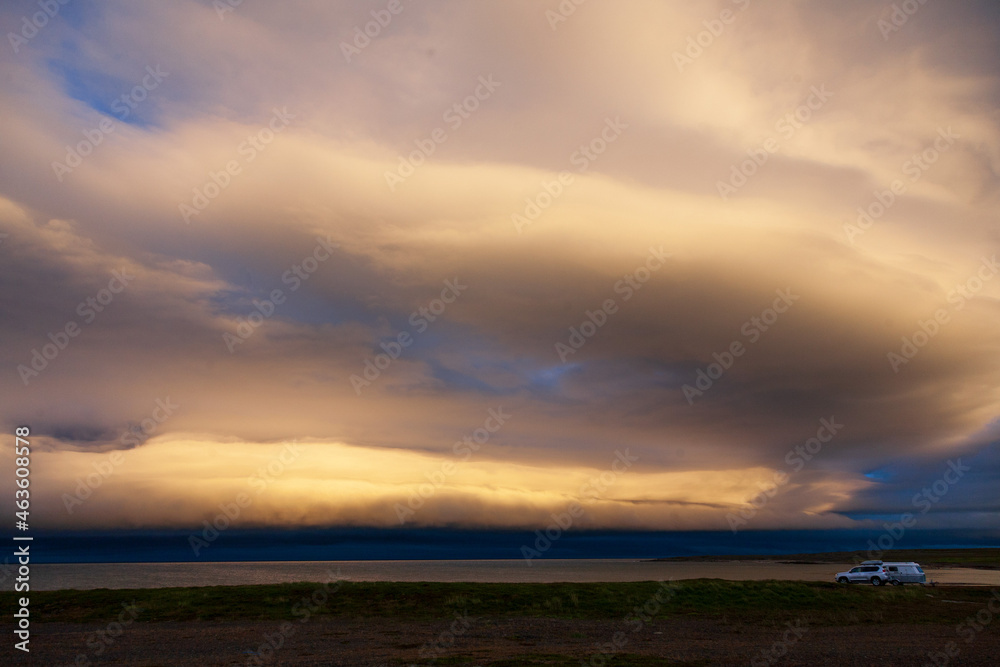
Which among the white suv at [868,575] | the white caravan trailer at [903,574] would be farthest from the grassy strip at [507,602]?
the white suv at [868,575]

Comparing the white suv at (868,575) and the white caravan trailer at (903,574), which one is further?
the white suv at (868,575)

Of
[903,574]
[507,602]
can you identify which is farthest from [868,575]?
[507,602]

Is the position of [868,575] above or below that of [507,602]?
below

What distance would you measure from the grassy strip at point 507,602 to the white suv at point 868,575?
11.3 meters

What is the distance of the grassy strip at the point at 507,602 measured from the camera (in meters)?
41.9

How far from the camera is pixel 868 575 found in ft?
221

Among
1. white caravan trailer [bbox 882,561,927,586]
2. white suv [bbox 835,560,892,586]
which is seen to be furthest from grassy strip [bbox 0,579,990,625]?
white suv [bbox 835,560,892,586]

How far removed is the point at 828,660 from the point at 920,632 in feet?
45.9

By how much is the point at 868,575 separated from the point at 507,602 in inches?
1673

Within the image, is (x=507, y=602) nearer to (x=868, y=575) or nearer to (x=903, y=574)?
(x=868, y=575)

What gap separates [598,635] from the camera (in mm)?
34156

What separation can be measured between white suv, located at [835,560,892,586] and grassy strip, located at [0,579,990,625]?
11334 mm

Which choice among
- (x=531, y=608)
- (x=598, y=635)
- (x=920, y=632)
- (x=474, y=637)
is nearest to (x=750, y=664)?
(x=598, y=635)

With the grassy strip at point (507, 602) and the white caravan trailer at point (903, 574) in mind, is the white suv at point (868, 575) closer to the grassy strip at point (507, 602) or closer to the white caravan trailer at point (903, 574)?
the white caravan trailer at point (903, 574)
